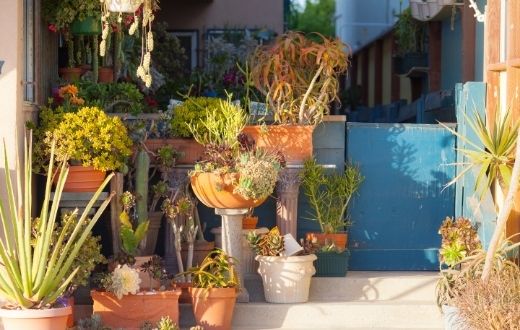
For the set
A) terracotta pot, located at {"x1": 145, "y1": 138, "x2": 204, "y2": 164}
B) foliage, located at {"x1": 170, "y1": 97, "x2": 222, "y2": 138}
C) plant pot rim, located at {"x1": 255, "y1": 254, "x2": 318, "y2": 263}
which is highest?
foliage, located at {"x1": 170, "y1": 97, "x2": 222, "y2": 138}

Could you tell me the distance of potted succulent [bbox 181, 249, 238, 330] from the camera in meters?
9.19

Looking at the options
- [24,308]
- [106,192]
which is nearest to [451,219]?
[106,192]

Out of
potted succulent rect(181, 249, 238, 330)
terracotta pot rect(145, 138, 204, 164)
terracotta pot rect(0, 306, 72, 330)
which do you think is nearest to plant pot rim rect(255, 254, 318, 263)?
potted succulent rect(181, 249, 238, 330)

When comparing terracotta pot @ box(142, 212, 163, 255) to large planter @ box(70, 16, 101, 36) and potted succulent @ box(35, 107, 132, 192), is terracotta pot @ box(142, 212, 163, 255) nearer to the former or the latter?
potted succulent @ box(35, 107, 132, 192)

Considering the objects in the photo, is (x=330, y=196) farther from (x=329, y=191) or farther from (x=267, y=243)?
(x=267, y=243)

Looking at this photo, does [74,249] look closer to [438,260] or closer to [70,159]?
[70,159]

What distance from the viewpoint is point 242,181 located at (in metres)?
9.31

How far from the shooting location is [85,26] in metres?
10.4

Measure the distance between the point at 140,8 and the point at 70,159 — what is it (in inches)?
64.7

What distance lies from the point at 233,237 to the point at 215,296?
0.70 meters

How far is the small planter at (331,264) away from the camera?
10.1m

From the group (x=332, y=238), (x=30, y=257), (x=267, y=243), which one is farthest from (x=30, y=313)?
(x=332, y=238)

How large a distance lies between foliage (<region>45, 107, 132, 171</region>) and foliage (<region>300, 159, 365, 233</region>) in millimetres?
1707

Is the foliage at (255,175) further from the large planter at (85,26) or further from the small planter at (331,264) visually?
the large planter at (85,26)
